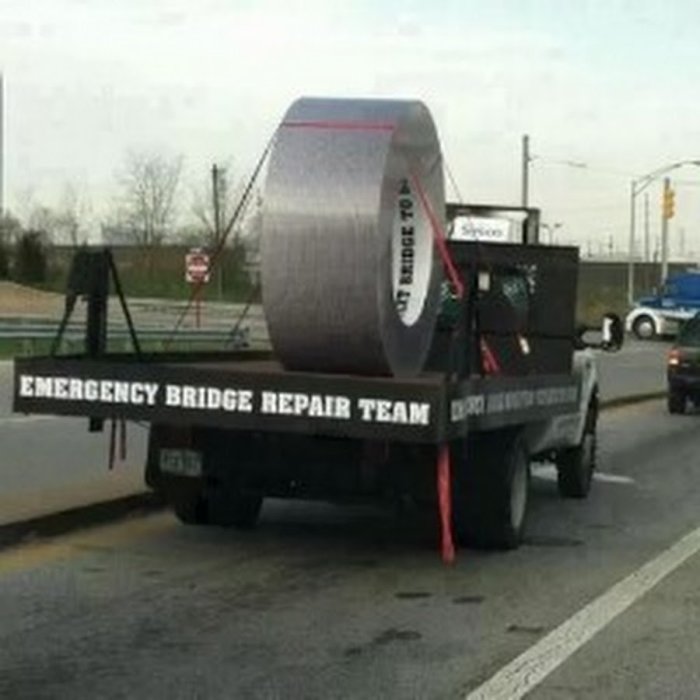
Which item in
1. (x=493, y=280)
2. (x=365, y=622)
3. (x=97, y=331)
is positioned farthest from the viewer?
(x=493, y=280)

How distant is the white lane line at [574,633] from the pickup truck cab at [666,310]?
55517mm

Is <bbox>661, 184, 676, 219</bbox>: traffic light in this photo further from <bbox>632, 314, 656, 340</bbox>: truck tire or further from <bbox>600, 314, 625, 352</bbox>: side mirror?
<bbox>600, 314, 625, 352</bbox>: side mirror

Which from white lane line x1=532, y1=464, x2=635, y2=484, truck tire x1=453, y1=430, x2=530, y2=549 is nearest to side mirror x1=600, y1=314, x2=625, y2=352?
white lane line x1=532, y1=464, x2=635, y2=484

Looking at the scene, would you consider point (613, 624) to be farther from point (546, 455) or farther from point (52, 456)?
point (52, 456)

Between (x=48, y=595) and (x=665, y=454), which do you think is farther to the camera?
(x=665, y=454)

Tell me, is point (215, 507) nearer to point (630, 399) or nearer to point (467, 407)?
point (467, 407)

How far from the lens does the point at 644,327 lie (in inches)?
2584

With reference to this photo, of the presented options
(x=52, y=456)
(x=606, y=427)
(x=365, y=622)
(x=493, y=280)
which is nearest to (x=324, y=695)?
(x=365, y=622)

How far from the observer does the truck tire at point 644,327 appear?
213 feet

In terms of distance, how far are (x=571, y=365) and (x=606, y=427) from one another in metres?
9.08

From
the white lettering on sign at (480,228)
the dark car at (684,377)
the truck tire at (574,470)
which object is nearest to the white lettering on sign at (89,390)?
the white lettering on sign at (480,228)

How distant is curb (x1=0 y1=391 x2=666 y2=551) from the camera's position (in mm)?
9586

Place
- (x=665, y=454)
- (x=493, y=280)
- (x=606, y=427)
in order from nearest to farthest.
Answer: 1. (x=493, y=280)
2. (x=665, y=454)
3. (x=606, y=427)

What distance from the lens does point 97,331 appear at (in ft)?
31.3
